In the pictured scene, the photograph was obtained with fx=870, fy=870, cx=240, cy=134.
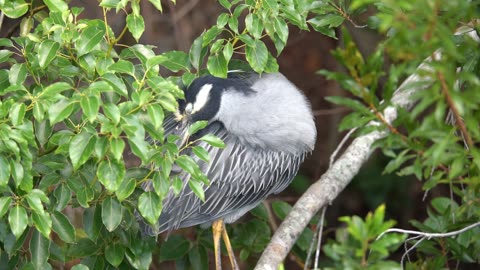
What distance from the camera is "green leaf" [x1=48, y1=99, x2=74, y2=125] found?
2.07 metres

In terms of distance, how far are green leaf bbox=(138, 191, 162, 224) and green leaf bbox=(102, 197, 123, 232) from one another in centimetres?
14

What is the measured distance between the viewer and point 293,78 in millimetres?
5680

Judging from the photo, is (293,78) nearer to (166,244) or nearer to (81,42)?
(166,244)

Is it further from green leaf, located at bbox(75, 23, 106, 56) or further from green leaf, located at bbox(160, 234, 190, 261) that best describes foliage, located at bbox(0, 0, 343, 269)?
green leaf, located at bbox(160, 234, 190, 261)

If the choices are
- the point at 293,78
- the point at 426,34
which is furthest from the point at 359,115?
the point at 293,78

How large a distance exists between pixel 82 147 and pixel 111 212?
36 cm

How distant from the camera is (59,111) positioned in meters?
2.08

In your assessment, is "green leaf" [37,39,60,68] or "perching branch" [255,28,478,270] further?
"perching branch" [255,28,478,270]

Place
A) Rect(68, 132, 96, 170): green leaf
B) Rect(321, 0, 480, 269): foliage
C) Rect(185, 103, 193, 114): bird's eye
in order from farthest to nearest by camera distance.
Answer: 1. Rect(185, 103, 193, 114): bird's eye
2. Rect(68, 132, 96, 170): green leaf
3. Rect(321, 0, 480, 269): foliage

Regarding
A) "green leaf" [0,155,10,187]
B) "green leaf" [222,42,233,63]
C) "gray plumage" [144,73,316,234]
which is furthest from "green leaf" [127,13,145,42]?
"gray plumage" [144,73,316,234]

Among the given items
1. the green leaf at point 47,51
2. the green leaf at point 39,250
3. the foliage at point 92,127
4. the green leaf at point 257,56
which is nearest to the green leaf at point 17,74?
the foliage at point 92,127

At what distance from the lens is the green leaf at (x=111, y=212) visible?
7.98 ft

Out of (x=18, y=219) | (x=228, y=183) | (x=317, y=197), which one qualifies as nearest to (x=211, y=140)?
(x=18, y=219)

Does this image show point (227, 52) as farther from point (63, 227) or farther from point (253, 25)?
point (63, 227)
